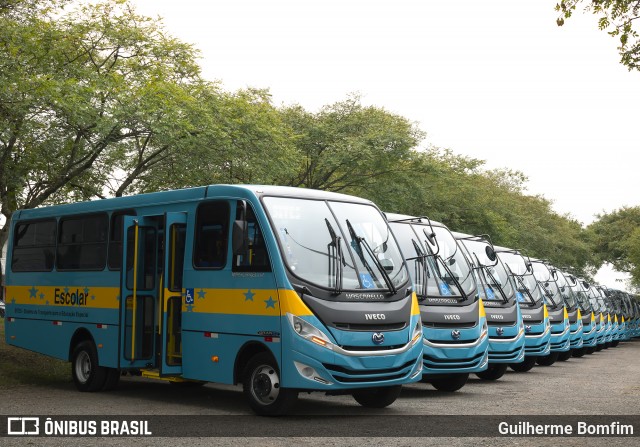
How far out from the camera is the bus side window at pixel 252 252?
37.3 feet

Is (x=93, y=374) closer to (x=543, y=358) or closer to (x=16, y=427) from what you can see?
(x=16, y=427)

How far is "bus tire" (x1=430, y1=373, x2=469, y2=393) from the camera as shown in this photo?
15250 millimetres

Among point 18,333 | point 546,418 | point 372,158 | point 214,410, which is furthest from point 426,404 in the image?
point 372,158

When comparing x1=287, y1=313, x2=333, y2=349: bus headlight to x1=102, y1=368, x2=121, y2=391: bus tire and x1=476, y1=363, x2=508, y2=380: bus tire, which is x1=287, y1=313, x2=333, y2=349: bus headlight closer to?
x1=102, y1=368, x2=121, y2=391: bus tire

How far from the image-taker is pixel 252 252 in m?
11.6

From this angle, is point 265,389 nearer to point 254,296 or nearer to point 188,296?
point 254,296

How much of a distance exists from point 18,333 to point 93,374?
289 cm

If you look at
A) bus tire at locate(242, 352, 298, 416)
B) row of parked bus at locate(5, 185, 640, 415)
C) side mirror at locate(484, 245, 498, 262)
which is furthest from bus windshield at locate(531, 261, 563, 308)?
bus tire at locate(242, 352, 298, 416)

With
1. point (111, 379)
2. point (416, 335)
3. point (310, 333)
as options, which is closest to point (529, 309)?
point (416, 335)

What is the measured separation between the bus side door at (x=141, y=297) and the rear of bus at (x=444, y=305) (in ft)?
12.7

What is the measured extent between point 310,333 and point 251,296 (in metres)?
1.05

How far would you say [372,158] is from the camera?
116ft

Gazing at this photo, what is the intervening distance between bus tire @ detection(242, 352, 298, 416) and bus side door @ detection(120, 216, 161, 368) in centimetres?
256

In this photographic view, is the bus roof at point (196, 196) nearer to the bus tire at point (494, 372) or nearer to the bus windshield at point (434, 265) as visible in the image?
the bus windshield at point (434, 265)
